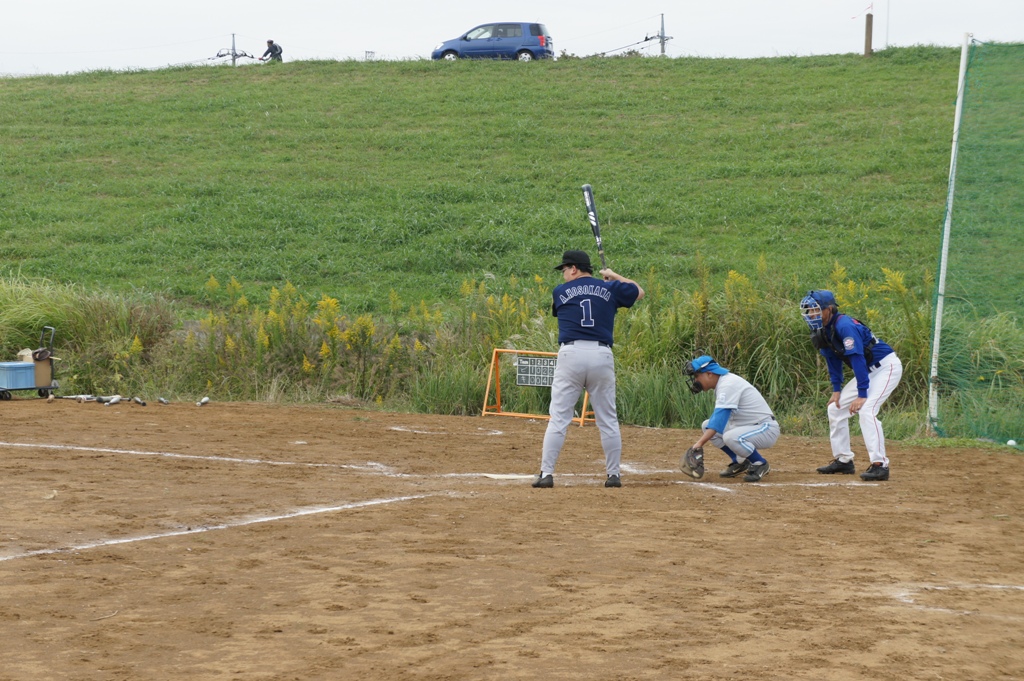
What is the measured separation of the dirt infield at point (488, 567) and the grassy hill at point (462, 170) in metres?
7.31

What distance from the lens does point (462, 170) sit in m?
29.5

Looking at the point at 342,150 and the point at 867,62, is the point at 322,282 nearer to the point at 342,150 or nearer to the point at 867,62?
the point at 342,150

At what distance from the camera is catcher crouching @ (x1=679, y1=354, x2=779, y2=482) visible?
9625mm

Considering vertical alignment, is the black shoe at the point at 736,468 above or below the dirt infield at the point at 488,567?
below

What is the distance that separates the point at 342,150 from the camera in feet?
104

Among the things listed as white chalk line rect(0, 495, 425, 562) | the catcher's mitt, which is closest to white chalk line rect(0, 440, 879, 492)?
the catcher's mitt

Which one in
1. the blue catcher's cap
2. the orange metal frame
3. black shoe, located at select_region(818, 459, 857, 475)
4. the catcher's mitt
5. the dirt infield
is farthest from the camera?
the orange metal frame

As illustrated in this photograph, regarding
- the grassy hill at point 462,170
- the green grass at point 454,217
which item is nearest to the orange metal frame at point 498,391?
the green grass at point 454,217

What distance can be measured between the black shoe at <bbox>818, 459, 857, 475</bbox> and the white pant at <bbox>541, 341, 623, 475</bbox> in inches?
78.9

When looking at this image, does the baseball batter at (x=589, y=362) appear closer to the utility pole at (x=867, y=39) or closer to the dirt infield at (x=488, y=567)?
the dirt infield at (x=488, y=567)

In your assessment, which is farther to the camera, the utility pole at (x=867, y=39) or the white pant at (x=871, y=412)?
the utility pole at (x=867, y=39)

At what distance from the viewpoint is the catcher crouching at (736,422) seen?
9.62 m

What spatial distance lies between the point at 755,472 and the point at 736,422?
45 cm

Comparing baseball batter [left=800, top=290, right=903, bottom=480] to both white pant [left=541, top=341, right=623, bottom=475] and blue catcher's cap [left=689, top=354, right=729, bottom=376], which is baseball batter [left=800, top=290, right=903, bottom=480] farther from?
white pant [left=541, top=341, right=623, bottom=475]
